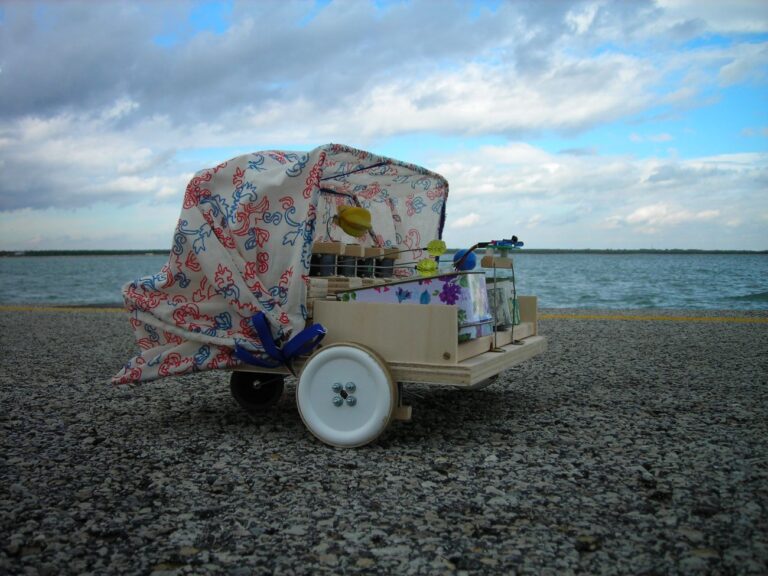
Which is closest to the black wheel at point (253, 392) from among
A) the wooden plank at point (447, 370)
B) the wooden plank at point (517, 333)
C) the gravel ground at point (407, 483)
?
the gravel ground at point (407, 483)

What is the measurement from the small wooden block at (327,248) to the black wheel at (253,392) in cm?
113

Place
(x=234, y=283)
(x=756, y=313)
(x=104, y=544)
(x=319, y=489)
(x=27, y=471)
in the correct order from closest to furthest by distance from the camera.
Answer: (x=104, y=544) → (x=319, y=489) → (x=27, y=471) → (x=234, y=283) → (x=756, y=313)

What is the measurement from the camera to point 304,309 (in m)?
4.86

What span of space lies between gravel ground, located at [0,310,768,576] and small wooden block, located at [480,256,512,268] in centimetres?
125

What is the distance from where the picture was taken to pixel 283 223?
16.3ft

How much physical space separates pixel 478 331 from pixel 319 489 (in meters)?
1.69

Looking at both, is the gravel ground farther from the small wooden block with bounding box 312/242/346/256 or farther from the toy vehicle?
the small wooden block with bounding box 312/242/346/256

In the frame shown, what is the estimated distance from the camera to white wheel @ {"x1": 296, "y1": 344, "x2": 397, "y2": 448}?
4.56 meters

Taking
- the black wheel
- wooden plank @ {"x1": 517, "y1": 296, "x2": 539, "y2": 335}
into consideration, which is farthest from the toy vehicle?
wooden plank @ {"x1": 517, "y1": 296, "x2": 539, "y2": 335}

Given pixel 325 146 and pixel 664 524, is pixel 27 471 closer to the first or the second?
pixel 325 146

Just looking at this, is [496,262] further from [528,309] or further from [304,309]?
[304,309]

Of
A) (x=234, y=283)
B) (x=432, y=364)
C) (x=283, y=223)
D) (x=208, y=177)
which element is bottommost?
(x=432, y=364)

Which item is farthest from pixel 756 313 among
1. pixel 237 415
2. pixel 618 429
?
pixel 237 415

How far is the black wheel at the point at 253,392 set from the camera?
226 inches
